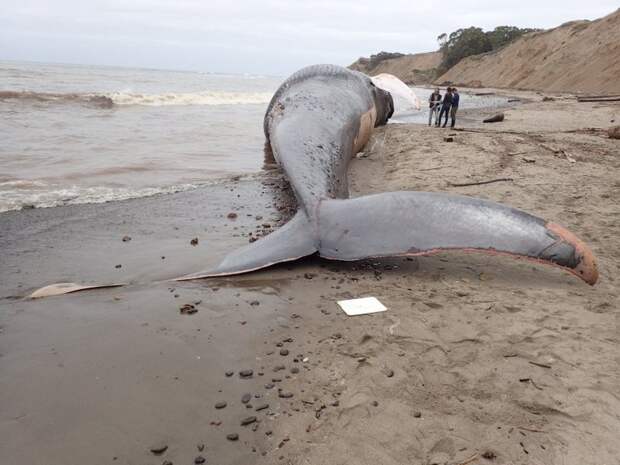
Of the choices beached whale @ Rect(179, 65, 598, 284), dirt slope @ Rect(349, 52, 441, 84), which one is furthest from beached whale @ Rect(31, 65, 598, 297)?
dirt slope @ Rect(349, 52, 441, 84)

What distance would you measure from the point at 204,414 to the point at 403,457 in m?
1.07

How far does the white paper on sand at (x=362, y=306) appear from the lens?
3520 mm

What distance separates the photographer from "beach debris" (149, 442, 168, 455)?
7.11 ft

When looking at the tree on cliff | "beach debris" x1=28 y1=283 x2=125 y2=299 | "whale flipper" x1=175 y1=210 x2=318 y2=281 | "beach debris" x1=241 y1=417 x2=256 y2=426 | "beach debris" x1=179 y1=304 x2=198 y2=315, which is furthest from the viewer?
the tree on cliff

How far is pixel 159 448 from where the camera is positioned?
2.18m

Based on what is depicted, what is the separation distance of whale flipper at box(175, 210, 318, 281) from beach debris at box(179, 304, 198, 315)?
32cm

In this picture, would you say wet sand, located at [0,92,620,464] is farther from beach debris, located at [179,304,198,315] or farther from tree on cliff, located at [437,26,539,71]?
tree on cliff, located at [437,26,539,71]

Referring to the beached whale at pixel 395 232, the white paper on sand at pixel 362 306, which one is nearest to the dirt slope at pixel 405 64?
the beached whale at pixel 395 232

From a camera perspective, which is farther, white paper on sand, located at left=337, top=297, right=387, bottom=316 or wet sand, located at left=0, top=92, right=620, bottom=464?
white paper on sand, located at left=337, top=297, right=387, bottom=316

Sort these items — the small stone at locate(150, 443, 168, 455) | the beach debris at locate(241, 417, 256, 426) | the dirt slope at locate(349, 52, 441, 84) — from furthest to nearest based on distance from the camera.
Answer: the dirt slope at locate(349, 52, 441, 84) < the beach debris at locate(241, 417, 256, 426) < the small stone at locate(150, 443, 168, 455)

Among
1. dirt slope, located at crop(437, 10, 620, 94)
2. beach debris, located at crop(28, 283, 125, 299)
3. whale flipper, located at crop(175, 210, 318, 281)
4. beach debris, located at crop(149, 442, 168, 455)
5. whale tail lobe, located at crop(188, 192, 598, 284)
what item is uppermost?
dirt slope, located at crop(437, 10, 620, 94)

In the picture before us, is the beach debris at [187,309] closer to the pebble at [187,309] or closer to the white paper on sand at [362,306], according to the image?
the pebble at [187,309]

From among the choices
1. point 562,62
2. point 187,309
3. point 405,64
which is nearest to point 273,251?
point 187,309

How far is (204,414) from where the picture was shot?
2.42 metres
